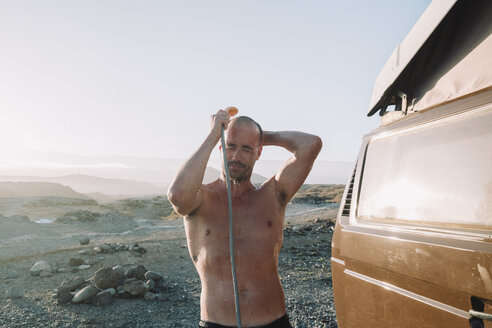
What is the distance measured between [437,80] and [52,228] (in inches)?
626

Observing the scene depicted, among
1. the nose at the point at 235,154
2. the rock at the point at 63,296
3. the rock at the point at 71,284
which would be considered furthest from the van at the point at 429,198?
the rock at the point at 71,284

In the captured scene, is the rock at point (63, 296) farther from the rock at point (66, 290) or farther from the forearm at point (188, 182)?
the forearm at point (188, 182)

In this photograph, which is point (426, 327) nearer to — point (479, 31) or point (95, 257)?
point (479, 31)

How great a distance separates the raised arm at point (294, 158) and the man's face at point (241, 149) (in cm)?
26

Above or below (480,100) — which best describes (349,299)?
below

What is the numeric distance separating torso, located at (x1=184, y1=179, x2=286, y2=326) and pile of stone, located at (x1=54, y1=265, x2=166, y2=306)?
3850 millimetres

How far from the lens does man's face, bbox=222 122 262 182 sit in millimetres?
2361

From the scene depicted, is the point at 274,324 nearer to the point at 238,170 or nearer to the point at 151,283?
the point at 238,170

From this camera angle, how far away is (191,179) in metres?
2.14

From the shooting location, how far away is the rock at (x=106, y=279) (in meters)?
5.69

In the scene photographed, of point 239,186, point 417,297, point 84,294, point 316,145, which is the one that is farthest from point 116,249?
point 417,297

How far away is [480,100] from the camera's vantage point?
1492 millimetres

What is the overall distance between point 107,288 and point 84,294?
1.27ft

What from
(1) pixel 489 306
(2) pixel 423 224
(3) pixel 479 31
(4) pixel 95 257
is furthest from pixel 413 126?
(4) pixel 95 257
